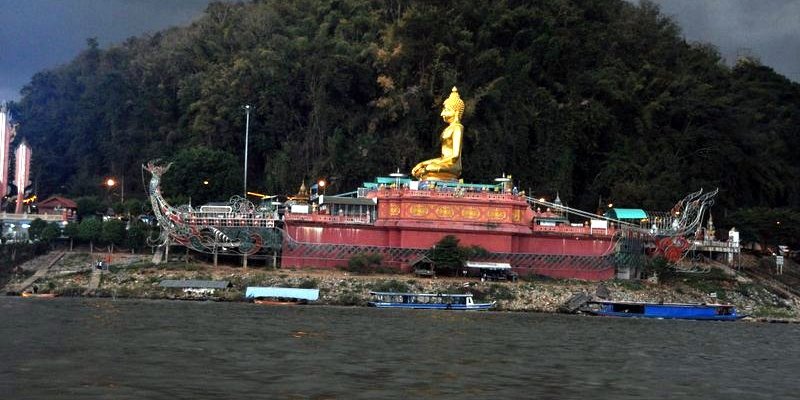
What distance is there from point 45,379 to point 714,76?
250 ft

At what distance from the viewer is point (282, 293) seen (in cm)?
5441

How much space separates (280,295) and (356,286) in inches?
194

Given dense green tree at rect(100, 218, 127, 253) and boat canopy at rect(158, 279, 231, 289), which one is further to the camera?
dense green tree at rect(100, 218, 127, 253)

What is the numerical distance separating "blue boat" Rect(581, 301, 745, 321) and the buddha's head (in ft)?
60.4

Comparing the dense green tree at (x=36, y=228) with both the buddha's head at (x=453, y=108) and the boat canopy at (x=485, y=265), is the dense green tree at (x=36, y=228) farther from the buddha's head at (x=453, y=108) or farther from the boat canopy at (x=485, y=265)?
the boat canopy at (x=485, y=265)

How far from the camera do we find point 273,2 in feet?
299

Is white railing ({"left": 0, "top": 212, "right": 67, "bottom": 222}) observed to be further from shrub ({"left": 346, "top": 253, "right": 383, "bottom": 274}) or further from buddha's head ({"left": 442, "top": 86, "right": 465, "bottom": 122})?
buddha's head ({"left": 442, "top": 86, "right": 465, "bottom": 122})

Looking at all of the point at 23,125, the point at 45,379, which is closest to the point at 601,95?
the point at 23,125

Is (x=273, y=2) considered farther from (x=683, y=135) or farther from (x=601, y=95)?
(x=683, y=135)

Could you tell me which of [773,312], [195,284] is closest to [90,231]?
[195,284]

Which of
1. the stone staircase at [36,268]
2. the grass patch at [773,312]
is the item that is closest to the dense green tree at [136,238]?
the stone staircase at [36,268]

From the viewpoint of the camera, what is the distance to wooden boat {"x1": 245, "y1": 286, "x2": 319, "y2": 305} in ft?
177

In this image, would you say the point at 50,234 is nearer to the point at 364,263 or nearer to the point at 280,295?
the point at 280,295

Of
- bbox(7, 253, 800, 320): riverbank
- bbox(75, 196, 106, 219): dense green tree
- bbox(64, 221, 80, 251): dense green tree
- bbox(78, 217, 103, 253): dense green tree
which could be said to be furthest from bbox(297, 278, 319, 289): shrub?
bbox(75, 196, 106, 219): dense green tree
